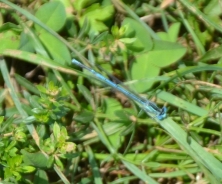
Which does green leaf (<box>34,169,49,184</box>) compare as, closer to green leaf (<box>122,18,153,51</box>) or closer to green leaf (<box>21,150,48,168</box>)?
green leaf (<box>21,150,48,168</box>)

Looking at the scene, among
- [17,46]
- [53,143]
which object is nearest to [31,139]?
[53,143]

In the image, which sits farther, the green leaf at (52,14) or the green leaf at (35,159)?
the green leaf at (52,14)

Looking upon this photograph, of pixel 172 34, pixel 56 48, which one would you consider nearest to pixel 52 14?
pixel 56 48

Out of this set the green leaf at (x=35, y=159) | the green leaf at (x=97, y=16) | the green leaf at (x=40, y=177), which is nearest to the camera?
the green leaf at (x=35, y=159)

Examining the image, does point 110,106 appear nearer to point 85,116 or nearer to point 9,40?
point 85,116

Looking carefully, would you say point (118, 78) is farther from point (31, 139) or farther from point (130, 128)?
point (31, 139)

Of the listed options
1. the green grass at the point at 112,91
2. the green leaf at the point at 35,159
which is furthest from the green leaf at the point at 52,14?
the green leaf at the point at 35,159

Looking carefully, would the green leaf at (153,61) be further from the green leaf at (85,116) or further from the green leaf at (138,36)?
the green leaf at (85,116)
